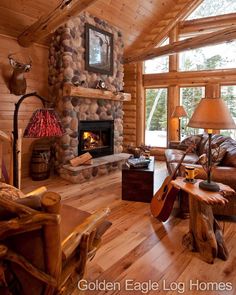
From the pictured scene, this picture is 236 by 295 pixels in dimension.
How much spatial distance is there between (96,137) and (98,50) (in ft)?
6.09

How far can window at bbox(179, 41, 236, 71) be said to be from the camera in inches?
234

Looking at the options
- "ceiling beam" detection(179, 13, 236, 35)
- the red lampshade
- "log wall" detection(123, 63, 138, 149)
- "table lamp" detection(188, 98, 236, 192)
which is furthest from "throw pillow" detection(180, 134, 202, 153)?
the red lampshade

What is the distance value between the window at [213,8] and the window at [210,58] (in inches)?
32.8

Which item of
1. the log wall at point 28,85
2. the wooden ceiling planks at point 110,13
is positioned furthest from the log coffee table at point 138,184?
the wooden ceiling planks at point 110,13

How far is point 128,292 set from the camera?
1.79m

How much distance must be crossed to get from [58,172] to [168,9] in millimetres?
4889

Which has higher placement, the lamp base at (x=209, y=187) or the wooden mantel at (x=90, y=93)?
the wooden mantel at (x=90, y=93)

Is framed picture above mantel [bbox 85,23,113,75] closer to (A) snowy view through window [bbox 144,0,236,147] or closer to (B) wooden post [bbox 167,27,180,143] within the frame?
(A) snowy view through window [bbox 144,0,236,147]

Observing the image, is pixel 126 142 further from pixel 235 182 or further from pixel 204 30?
pixel 235 182

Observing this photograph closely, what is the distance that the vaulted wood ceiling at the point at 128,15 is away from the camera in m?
3.96

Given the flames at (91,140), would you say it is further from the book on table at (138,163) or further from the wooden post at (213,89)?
Result: the wooden post at (213,89)

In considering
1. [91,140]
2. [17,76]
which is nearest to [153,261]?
[91,140]

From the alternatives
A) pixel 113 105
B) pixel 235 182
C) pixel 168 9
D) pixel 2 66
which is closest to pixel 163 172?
pixel 113 105

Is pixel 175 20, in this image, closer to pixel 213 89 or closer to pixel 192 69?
pixel 192 69
